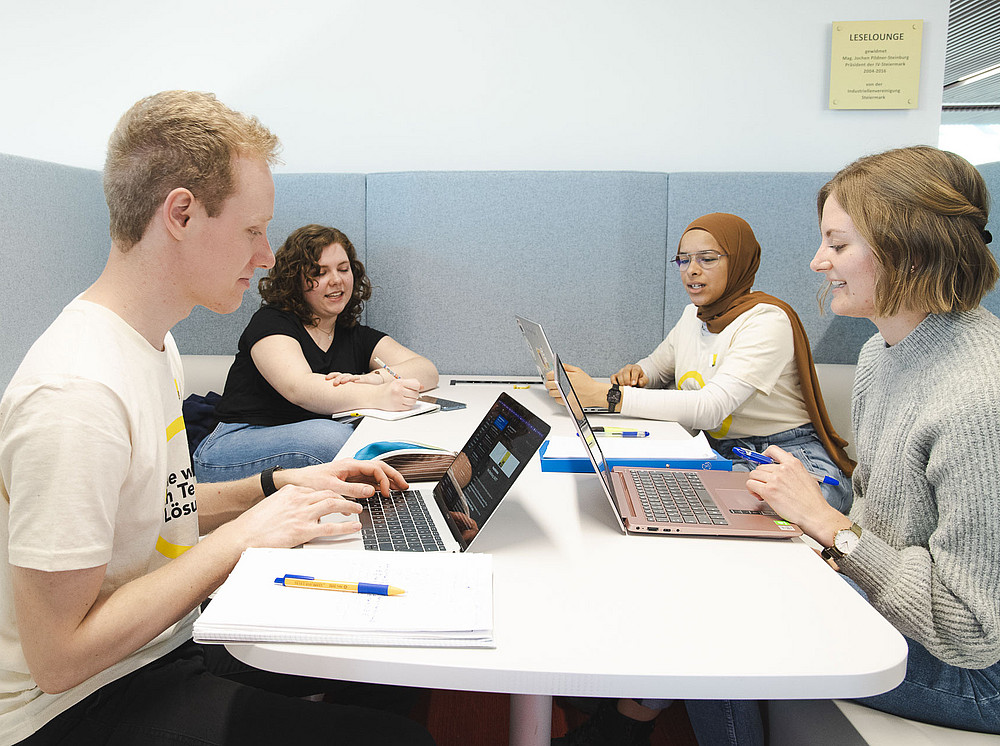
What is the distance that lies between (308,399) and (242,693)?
117 cm

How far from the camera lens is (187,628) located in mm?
1051

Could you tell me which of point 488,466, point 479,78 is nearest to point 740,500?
point 488,466

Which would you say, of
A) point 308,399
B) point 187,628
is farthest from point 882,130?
point 187,628

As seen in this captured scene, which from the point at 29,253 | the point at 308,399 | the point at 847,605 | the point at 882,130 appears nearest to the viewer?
the point at 847,605

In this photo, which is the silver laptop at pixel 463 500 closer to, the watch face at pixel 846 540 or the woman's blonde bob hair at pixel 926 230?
the watch face at pixel 846 540

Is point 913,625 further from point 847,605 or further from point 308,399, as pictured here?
point 308,399

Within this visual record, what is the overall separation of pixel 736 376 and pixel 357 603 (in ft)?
4.38

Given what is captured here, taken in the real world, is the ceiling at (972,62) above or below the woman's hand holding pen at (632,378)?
above

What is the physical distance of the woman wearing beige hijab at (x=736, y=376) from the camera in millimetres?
1847

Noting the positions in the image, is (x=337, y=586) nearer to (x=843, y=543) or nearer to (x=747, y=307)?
(x=843, y=543)

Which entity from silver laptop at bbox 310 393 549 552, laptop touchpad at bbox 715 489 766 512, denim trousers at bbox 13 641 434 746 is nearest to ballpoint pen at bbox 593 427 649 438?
laptop touchpad at bbox 715 489 766 512

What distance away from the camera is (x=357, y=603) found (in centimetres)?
83

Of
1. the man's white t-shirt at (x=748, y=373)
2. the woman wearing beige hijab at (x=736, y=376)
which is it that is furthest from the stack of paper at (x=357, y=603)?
the man's white t-shirt at (x=748, y=373)

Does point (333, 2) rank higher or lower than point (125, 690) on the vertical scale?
higher
